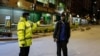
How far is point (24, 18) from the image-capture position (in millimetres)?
9148

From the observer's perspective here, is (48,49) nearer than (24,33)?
No

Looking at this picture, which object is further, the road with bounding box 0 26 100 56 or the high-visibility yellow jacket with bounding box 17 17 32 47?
the road with bounding box 0 26 100 56

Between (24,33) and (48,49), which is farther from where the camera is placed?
(48,49)

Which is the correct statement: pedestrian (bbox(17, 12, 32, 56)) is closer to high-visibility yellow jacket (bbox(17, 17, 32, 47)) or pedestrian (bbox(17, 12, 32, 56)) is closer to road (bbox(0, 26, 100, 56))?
high-visibility yellow jacket (bbox(17, 17, 32, 47))

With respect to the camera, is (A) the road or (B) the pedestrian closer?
(B) the pedestrian

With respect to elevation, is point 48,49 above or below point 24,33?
below

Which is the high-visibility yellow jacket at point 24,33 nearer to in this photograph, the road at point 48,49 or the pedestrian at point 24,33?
the pedestrian at point 24,33

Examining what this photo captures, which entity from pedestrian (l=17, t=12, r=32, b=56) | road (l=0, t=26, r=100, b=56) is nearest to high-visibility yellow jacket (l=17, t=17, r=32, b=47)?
pedestrian (l=17, t=12, r=32, b=56)

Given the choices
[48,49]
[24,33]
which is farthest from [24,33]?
[48,49]

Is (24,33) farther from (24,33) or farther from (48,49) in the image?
(48,49)

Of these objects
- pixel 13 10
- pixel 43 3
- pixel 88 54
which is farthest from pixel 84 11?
pixel 88 54

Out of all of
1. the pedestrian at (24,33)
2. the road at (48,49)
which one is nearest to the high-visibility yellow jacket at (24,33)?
the pedestrian at (24,33)

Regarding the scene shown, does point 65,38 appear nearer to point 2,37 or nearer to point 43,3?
point 2,37

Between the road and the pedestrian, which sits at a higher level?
the pedestrian
